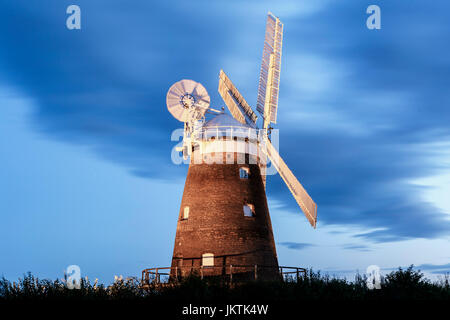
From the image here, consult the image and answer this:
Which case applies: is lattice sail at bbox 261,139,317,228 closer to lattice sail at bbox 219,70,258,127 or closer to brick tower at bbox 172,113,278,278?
brick tower at bbox 172,113,278,278

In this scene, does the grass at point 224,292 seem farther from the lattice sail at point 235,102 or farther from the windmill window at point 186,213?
the lattice sail at point 235,102

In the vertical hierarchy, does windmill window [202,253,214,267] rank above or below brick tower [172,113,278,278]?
below

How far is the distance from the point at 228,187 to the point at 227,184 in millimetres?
186

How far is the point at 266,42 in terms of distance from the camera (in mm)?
37625

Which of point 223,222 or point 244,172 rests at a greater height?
point 244,172

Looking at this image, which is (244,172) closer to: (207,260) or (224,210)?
(224,210)

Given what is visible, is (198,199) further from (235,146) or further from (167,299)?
(167,299)

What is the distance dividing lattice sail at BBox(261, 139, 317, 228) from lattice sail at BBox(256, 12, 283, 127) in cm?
196

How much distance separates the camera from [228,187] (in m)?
31.5

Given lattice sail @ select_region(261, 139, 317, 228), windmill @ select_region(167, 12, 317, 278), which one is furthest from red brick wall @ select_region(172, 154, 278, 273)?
lattice sail @ select_region(261, 139, 317, 228)

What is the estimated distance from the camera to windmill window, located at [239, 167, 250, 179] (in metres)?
32.2

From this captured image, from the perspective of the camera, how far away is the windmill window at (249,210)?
31.4 m

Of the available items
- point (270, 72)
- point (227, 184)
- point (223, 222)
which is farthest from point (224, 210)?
point (270, 72)
